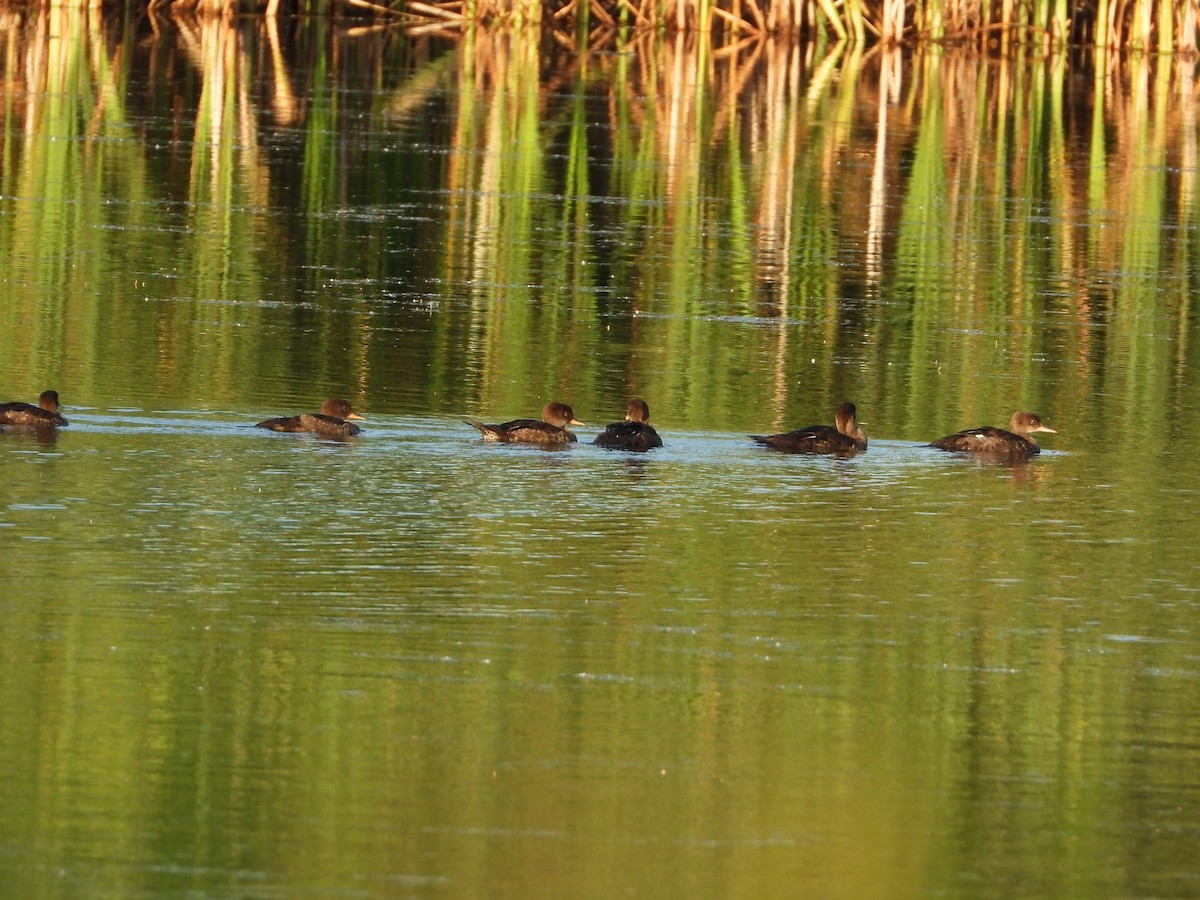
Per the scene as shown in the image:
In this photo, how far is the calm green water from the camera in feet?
29.9

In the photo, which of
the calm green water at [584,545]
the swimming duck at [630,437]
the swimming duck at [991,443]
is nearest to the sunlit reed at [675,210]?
the calm green water at [584,545]

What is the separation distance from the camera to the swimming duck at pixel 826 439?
15961mm

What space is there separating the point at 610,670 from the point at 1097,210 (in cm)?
2047

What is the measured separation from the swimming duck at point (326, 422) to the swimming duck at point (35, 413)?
1220 mm

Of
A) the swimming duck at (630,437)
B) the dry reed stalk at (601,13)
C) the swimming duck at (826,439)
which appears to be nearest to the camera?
the swimming duck at (630,437)

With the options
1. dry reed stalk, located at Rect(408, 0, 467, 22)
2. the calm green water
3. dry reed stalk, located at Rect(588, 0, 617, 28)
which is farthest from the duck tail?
dry reed stalk, located at Rect(588, 0, 617, 28)

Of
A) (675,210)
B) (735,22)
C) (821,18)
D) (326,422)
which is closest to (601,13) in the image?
(735,22)

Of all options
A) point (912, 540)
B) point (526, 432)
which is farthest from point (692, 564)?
point (526, 432)

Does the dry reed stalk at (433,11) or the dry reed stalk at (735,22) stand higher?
the dry reed stalk at (433,11)

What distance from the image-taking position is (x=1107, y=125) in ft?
131

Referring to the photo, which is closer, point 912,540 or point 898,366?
point 912,540

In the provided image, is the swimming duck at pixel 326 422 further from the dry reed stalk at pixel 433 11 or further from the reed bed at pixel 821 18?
the dry reed stalk at pixel 433 11

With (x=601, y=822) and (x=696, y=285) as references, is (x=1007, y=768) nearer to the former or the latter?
(x=601, y=822)

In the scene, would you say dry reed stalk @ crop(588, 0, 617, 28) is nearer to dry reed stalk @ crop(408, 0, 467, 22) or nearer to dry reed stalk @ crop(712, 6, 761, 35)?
dry reed stalk @ crop(712, 6, 761, 35)
